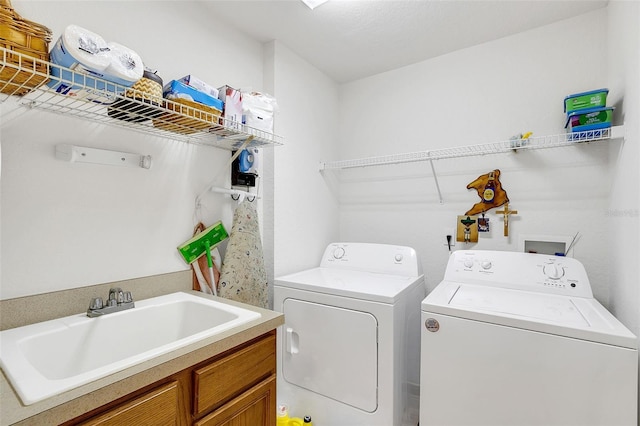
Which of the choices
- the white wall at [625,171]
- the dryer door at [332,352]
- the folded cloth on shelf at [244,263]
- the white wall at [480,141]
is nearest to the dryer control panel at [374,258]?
the white wall at [480,141]

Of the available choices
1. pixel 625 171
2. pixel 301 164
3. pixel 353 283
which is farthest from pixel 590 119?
pixel 301 164

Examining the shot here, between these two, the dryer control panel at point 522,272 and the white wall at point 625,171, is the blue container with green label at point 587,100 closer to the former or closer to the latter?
the white wall at point 625,171

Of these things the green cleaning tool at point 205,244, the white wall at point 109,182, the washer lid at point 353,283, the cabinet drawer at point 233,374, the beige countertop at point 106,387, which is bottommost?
the cabinet drawer at point 233,374

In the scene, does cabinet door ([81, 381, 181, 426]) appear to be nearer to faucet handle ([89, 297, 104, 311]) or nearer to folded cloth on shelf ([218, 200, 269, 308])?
faucet handle ([89, 297, 104, 311])

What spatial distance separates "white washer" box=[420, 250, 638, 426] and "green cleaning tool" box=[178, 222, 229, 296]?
1151 millimetres

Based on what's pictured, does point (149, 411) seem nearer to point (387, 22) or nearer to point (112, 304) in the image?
point (112, 304)

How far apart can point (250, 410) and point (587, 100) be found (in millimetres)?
2188

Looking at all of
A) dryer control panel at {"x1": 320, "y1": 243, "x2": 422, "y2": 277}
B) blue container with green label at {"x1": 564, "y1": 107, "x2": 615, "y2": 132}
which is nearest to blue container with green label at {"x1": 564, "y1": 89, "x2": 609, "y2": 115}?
blue container with green label at {"x1": 564, "y1": 107, "x2": 615, "y2": 132}

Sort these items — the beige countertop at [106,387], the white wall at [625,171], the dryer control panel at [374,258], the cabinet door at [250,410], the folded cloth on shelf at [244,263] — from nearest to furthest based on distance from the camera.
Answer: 1. the beige countertop at [106,387]
2. the cabinet door at [250,410]
3. the white wall at [625,171]
4. the folded cloth on shelf at [244,263]
5. the dryer control panel at [374,258]

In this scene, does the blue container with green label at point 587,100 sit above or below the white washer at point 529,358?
above

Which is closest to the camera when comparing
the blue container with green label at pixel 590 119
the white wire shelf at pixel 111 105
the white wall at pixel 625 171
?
the white wire shelf at pixel 111 105

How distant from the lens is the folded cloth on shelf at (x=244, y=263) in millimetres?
→ 1747

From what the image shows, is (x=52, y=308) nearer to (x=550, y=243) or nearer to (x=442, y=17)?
(x=442, y=17)

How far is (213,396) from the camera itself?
3.42ft
